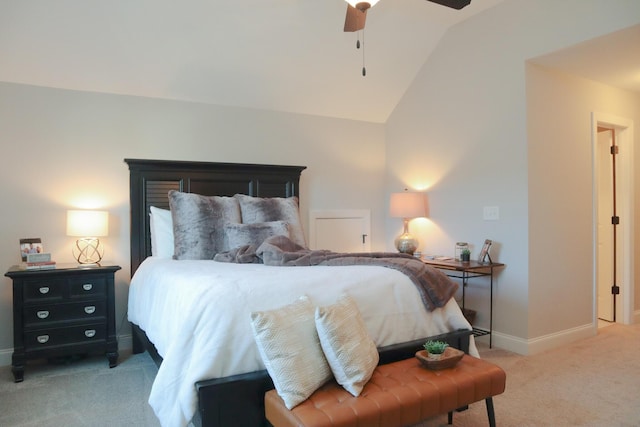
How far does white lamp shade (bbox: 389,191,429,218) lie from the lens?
14.0 ft

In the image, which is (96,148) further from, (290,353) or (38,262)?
(290,353)

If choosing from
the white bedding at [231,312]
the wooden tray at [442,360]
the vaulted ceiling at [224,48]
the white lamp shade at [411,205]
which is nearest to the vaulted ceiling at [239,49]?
the vaulted ceiling at [224,48]

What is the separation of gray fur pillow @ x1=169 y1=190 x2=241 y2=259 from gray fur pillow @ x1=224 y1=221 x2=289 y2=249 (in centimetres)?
8

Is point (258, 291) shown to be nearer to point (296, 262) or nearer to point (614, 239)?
point (296, 262)

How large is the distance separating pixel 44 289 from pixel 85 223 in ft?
1.79

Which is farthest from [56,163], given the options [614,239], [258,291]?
[614,239]

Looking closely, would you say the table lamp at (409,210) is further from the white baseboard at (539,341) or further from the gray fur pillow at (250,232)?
the gray fur pillow at (250,232)

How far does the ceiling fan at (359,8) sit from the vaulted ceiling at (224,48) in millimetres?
895

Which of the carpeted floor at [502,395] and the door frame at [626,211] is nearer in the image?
the carpeted floor at [502,395]

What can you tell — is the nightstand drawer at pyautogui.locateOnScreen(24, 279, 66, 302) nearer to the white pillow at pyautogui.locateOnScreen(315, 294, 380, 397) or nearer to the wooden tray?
the white pillow at pyautogui.locateOnScreen(315, 294, 380, 397)

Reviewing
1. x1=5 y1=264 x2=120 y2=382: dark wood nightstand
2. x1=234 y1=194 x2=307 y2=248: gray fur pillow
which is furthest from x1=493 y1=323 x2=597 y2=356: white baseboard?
x1=5 y1=264 x2=120 y2=382: dark wood nightstand

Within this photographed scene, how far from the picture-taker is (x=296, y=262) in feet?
8.70

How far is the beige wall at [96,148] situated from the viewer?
3275 mm

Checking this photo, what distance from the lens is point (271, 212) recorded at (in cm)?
370
